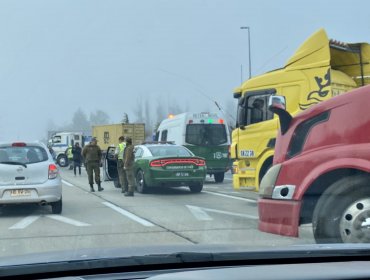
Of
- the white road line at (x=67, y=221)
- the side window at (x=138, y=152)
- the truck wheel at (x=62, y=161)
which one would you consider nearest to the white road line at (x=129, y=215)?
the white road line at (x=67, y=221)

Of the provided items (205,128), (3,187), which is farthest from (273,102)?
(205,128)

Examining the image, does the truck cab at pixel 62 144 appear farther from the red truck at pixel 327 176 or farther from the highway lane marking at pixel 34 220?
the red truck at pixel 327 176

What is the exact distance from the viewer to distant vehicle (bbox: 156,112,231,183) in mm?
21203

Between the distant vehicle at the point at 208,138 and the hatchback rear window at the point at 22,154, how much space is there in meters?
10.8

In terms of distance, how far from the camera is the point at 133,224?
930cm

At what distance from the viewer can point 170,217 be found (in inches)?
403

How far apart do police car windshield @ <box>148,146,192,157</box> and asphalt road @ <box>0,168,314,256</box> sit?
161 cm

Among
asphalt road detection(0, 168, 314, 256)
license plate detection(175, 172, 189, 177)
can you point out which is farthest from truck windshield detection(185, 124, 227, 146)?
asphalt road detection(0, 168, 314, 256)

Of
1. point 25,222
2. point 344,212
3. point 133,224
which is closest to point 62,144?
point 25,222

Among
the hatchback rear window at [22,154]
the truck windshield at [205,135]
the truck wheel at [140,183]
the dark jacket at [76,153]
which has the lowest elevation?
the truck wheel at [140,183]

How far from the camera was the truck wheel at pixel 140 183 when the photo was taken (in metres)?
15.3

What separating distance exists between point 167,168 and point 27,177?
16.2 feet

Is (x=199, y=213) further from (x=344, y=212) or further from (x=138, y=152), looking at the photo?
(x=138, y=152)

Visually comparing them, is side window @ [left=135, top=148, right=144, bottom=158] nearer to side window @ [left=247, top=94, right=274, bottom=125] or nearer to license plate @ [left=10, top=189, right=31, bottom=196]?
side window @ [left=247, top=94, right=274, bottom=125]
